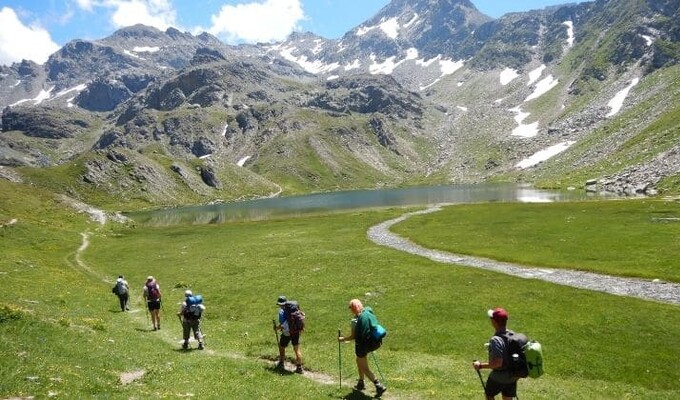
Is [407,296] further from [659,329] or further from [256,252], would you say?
[256,252]

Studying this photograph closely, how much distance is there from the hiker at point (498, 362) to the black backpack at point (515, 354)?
122mm

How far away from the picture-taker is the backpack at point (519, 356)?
15.3 meters

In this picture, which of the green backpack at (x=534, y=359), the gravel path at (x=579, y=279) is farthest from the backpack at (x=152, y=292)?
the gravel path at (x=579, y=279)

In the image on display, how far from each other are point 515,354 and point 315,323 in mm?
23375

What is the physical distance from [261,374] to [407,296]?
21.2 m

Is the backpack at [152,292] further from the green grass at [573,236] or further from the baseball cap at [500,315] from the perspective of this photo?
the green grass at [573,236]

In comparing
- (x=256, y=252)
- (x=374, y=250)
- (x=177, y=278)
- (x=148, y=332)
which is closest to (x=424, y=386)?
(x=148, y=332)

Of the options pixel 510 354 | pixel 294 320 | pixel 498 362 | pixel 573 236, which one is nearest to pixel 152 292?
pixel 294 320

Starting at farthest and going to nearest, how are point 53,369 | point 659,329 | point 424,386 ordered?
point 659,329 < point 424,386 < point 53,369

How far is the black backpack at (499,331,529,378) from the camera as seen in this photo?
15641 mm

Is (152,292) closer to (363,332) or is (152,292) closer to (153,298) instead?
(153,298)

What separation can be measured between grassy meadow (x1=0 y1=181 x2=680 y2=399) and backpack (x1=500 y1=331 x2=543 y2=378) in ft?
22.9

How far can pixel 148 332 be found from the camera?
117ft

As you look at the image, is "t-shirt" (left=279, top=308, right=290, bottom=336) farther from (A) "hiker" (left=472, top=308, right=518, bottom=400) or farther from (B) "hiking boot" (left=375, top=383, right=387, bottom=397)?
(A) "hiker" (left=472, top=308, right=518, bottom=400)
